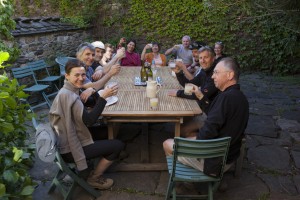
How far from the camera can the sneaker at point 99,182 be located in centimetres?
283

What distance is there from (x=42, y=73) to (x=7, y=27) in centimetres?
156

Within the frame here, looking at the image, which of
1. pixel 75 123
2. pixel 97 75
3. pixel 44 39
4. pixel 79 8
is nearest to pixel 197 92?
pixel 75 123

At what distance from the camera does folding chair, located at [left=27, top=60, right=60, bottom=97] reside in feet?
18.0

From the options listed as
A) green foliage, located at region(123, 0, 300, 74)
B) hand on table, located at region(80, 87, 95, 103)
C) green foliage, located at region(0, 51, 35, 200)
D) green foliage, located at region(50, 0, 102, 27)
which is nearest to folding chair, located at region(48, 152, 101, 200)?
green foliage, located at region(0, 51, 35, 200)

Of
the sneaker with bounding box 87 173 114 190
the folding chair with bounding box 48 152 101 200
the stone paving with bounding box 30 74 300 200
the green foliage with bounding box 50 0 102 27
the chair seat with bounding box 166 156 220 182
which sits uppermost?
the green foliage with bounding box 50 0 102 27

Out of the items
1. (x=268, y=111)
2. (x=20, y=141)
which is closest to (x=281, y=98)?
(x=268, y=111)

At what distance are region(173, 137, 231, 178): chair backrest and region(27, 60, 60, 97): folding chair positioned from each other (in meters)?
3.94

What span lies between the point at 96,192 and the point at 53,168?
0.82m

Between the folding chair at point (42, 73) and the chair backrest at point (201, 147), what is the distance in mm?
3935

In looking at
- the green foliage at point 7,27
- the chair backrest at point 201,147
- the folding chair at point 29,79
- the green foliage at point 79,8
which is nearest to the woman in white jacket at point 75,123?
the chair backrest at point 201,147

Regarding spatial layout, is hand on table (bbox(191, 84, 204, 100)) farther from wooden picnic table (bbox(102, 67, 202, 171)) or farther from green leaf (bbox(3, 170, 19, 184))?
→ green leaf (bbox(3, 170, 19, 184))

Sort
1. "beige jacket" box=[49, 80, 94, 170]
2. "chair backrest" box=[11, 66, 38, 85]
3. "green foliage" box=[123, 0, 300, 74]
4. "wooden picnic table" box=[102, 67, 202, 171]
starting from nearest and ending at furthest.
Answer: "beige jacket" box=[49, 80, 94, 170], "wooden picnic table" box=[102, 67, 202, 171], "chair backrest" box=[11, 66, 38, 85], "green foliage" box=[123, 0, 300, 74]

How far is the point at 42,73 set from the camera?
591 centimetres

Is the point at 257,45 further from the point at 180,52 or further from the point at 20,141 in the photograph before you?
the point at 20,141
